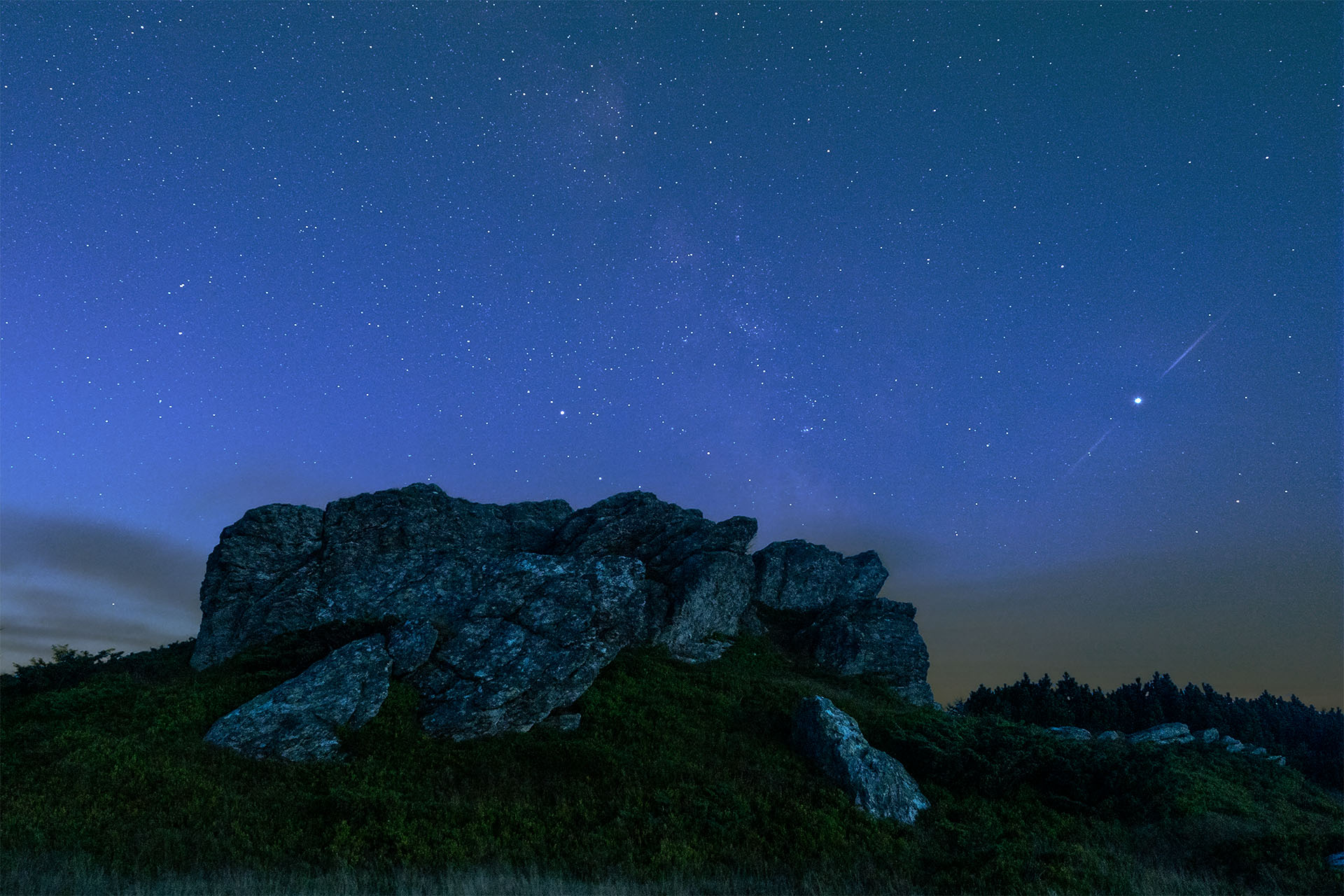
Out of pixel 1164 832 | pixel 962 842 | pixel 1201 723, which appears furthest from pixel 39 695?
pixel 1201 723

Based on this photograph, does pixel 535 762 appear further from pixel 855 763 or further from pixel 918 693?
pixel 918 693

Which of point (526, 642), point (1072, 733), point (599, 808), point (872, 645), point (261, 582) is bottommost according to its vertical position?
point (599, 808)

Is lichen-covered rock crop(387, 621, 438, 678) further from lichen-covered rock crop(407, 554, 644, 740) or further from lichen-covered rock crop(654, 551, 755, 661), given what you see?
lichen-covered rock crop(654, 551, 755, 661)

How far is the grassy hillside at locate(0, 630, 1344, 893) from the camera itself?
18.6m

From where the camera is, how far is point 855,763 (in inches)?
1037

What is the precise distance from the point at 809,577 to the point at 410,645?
29473mm

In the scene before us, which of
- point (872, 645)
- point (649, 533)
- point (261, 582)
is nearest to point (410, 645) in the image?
point (261, 582)

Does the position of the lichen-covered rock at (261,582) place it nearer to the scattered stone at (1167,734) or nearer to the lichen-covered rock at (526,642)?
the lichen-covered rock at (526,642)

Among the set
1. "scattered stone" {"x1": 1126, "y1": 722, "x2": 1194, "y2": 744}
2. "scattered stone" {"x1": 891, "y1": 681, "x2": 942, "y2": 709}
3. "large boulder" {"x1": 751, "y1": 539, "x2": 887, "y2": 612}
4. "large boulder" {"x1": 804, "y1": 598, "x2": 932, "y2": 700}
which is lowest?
"scattered stone" {"x1": 1126, "y1": 722, "x2": 1194, "y2": 744}

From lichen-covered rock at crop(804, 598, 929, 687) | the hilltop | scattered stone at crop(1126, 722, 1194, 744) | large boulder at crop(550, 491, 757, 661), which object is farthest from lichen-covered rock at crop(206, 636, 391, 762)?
scattered stone at crop(1126, 722, 1194, 744)

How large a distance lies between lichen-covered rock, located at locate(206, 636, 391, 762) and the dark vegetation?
4205cm

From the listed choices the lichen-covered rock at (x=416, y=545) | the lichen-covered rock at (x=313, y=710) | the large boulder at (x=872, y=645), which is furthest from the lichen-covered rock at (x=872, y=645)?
the lichen-covered rock at (x=313, y=710)

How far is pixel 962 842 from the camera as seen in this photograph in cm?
2252

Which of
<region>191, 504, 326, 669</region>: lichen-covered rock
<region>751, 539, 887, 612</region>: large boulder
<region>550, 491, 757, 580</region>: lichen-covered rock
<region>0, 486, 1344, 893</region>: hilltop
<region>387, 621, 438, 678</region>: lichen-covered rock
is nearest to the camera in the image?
<region>0, 486, 1344, 893</region>: hilltop
